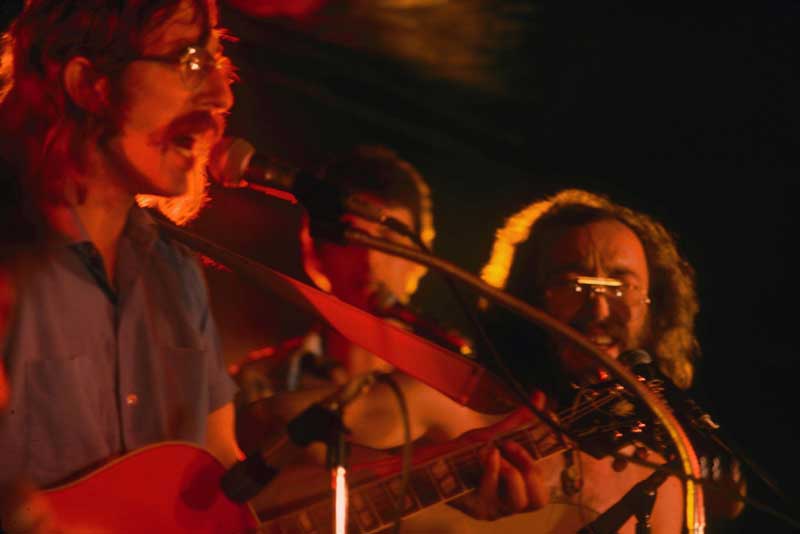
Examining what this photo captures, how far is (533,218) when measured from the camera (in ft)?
9.12

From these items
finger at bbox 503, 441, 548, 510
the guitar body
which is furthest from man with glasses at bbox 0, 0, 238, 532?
finger at bbox 503, 441, 548, 510

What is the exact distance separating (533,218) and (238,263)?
40.9 inches

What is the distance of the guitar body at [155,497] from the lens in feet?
5.37

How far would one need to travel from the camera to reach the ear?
196 cm

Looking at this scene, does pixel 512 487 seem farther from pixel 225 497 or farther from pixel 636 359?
pixel 225 497

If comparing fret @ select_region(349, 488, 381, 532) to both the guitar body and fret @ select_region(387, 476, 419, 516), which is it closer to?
fret @ select_region(387, 476, 419, 516)

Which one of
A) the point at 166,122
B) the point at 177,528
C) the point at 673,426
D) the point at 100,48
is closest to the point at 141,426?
the point at 177,528

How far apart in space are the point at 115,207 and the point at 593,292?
1193mm

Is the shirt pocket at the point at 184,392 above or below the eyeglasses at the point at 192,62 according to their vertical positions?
below

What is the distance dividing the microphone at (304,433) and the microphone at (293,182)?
26 centimetres

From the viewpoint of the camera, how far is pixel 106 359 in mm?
1868

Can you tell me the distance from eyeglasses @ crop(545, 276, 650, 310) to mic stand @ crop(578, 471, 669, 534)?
655mm

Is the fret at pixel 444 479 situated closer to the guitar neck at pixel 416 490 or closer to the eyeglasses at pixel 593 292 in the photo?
the guitar neck at pixel 416 490

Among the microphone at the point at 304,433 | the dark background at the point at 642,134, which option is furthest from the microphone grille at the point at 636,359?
the dark background at the point at 642,134
